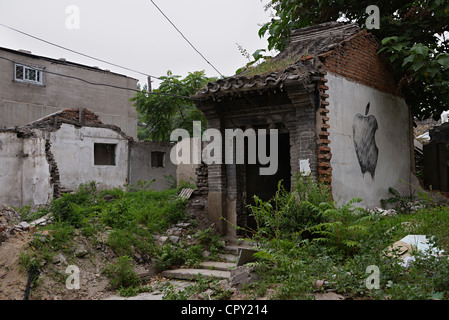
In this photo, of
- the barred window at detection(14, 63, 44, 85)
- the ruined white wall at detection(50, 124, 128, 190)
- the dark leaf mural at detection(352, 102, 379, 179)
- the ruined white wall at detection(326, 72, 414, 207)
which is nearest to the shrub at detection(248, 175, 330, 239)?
the ruined white wall at detection(326, 72, 414, 207)

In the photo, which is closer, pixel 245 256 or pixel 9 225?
pixel 245 256

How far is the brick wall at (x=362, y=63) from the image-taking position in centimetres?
873

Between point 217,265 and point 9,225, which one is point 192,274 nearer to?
point 217,265

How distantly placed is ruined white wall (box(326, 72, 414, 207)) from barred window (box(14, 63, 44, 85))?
54.2 ft

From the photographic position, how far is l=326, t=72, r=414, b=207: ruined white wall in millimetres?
8609

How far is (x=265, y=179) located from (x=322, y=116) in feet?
10.5

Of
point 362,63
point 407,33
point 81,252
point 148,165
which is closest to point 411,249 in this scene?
point 362,63

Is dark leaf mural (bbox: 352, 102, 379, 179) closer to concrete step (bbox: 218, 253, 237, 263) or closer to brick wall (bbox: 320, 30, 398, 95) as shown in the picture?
brick wall (bbox: 320, 30, 398, 95)

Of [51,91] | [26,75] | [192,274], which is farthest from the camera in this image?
[51,91]

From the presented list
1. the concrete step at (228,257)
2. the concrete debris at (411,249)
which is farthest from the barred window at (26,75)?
the concrete debris at (411,249)

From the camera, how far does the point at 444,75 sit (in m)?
9.85

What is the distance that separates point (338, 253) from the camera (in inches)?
252
